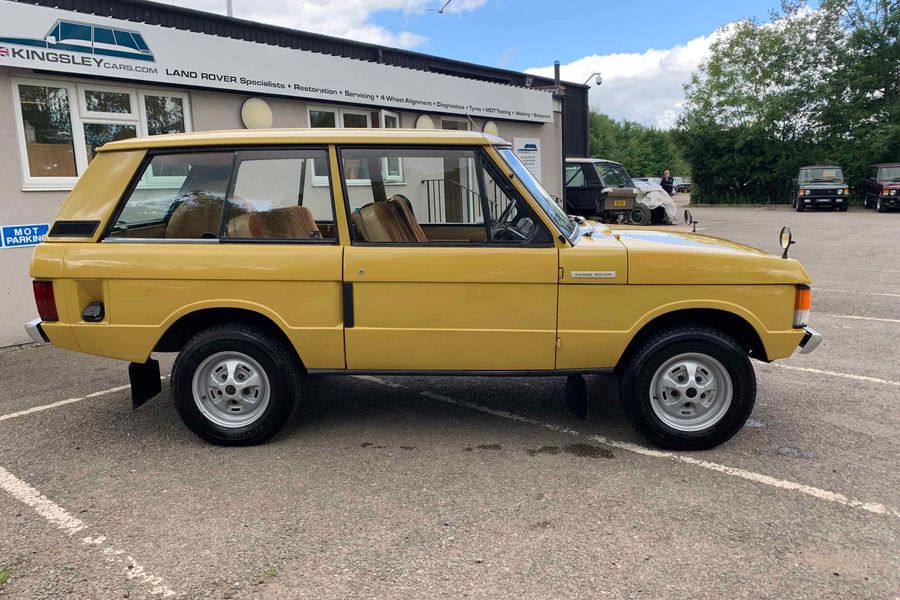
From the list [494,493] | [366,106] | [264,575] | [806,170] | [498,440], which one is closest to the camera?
[264,575]

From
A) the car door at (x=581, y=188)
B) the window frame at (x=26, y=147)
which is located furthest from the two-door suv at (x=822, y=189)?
the window frame at (x=26, y=147)

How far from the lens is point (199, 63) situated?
835 centimetres

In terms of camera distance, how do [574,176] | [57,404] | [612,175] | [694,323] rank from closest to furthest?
[694,323] → [57,404] → [574,176] → [612,175]

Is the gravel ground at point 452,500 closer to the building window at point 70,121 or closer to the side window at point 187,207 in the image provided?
the side window at point 187,207

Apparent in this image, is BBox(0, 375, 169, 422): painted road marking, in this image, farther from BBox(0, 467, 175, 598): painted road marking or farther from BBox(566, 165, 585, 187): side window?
BBox(566, 165, 585, 187): side window

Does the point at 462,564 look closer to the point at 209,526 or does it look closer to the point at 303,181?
the point at 209,526

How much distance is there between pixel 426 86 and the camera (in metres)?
12.1

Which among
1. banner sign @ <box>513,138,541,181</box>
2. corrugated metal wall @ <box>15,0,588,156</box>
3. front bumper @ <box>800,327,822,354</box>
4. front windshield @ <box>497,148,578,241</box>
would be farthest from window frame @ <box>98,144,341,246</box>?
banner sign @ <box>513,138,541,181</box>

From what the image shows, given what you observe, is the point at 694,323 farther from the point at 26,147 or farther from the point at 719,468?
the point at 26,147

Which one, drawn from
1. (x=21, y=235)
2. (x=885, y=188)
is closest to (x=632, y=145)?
(x=885, y=188)

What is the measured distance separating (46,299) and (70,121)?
4.37 m

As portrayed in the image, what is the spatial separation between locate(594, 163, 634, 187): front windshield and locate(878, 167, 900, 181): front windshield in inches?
536

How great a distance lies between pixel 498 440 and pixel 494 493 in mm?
743

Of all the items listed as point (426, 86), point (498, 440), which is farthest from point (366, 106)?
point (498, 440)
